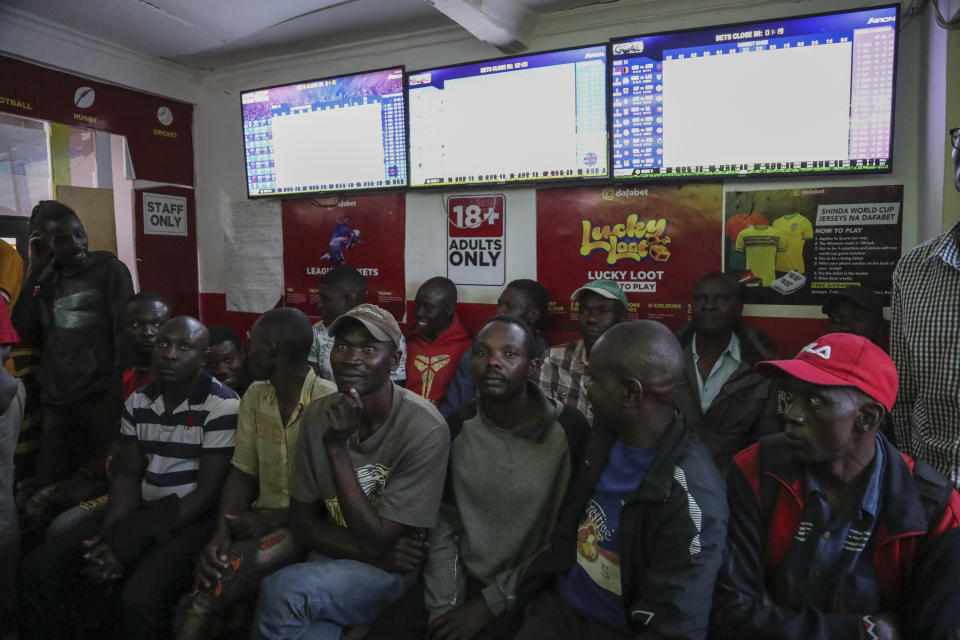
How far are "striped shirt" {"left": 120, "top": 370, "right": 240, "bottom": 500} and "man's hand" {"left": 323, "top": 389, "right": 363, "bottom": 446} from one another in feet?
2.48

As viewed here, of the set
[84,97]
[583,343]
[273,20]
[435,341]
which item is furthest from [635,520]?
[84,97]

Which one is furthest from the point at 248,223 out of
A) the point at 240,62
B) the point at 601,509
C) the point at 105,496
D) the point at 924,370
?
the point at 924,370

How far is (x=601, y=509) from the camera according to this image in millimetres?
1733

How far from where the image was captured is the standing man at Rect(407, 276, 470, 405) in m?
3.65

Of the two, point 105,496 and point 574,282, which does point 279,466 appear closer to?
point 105,496

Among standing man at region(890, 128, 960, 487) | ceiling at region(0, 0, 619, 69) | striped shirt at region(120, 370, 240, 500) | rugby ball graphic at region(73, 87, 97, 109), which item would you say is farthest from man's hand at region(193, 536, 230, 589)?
rugby ball graphic at region(73, 87, 97, 109)

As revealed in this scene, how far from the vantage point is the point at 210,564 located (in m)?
Result: 2.13

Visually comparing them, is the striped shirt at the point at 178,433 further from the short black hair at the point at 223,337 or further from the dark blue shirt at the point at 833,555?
the dark blue shirt at the point at 833,555

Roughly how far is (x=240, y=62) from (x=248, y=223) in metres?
1.20

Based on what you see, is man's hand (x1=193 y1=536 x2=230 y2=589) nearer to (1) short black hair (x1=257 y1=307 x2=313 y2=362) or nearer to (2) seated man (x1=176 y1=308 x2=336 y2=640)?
(2) seated man (x1=176 y1=308 x2=336 y2=640)

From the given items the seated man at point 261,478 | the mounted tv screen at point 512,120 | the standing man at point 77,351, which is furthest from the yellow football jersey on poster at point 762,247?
the standing man at point 77,351

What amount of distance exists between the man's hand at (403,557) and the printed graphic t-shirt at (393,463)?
0.24ft

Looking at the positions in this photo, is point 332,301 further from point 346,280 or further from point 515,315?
point 515,315

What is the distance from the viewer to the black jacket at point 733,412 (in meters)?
2.75
